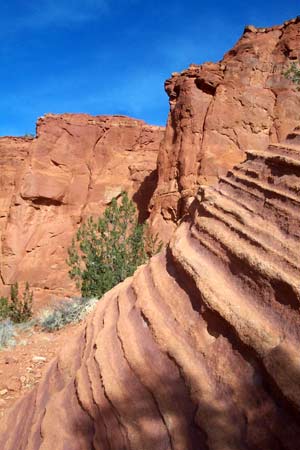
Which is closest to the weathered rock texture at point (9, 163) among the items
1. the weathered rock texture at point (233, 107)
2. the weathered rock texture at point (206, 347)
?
the weathered rock texture at point (233, 107)

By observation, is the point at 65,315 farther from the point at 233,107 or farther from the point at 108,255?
the point at 233,107

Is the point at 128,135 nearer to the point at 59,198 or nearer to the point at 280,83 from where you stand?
the point at 59,198

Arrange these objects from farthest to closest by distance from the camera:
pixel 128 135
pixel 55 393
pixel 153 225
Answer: pixel 128 135 → pixel 153 225 → pixel 55 393

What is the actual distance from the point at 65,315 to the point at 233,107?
9.08 metres

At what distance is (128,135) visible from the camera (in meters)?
19.9

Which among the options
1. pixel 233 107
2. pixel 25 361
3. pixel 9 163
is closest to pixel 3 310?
pixel 25 361

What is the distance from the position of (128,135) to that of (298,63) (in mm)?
9402

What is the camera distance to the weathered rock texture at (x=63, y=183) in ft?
59.5

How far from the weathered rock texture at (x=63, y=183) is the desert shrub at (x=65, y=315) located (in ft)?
31.5

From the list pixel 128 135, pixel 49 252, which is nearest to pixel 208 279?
pixel 49 252

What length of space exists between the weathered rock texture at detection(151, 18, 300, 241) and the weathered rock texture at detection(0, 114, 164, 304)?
4.59 meters

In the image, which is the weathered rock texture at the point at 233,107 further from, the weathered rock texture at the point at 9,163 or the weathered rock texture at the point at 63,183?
the weathered rock texture at the point at 9,163

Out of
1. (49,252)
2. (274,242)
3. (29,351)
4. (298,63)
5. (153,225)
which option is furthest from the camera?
(49,252)

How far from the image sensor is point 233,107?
13.3 meters
